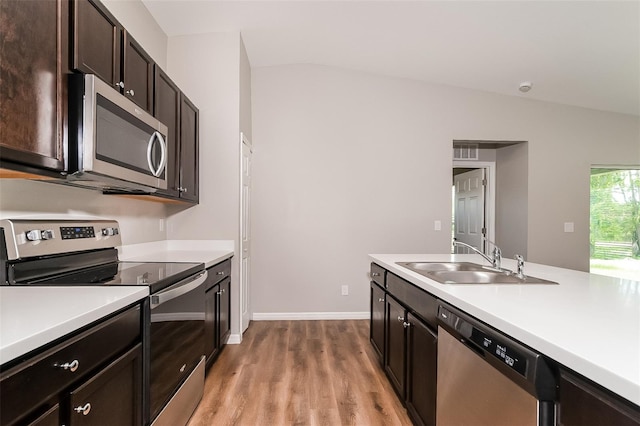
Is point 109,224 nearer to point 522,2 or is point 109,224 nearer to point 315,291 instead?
point 315,291

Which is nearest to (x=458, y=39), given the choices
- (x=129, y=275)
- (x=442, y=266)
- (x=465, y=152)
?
(x=465, y=152)

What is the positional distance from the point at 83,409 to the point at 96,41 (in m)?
1.56

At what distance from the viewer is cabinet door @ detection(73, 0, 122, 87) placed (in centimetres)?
141

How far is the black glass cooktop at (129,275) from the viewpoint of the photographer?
1358mm

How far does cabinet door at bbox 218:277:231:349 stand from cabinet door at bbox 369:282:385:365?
4.04 feet

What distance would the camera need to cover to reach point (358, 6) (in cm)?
274

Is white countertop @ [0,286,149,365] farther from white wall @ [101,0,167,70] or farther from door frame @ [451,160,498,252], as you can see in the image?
door frame @ [451,160,498,252]

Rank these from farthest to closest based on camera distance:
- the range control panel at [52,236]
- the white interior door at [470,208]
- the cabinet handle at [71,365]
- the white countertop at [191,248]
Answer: the white interior door at [470,208] < the white countertop at [191,248] < the range control panel at [52,236] < the cabinet handle at [71,365]

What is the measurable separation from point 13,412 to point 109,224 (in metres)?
1.46

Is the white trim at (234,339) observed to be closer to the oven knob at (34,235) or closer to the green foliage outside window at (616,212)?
the oven knob at (34,235)

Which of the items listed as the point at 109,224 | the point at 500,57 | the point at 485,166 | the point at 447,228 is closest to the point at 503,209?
the point at 485,166

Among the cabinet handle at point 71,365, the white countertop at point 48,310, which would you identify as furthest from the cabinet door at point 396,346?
the cabinet handle at point 71,365

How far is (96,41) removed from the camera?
5.12 feet

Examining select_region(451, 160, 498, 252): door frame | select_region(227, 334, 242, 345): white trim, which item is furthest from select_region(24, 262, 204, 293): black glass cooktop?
select_region(451, 160, 498, 252): door frame
